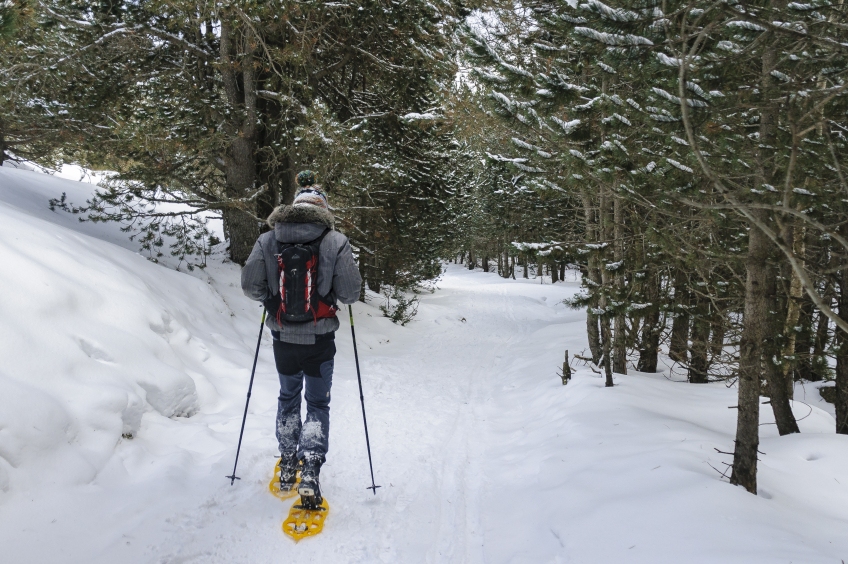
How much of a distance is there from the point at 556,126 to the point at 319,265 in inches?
147

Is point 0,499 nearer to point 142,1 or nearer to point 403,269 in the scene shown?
point 142,1

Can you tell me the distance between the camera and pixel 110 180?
8.10 metres

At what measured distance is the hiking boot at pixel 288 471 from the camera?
3.87 meters

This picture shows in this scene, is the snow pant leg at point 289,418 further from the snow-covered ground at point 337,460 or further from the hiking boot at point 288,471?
the snow-covered ground at point 337,460

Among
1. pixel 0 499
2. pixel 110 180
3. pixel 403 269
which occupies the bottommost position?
pixel 0 499

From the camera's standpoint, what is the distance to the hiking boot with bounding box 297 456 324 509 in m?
3.55

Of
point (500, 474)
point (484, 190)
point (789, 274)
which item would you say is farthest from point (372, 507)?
point (484, 190)

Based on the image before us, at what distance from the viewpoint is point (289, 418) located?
3.95 m

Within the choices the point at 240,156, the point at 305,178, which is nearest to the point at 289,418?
the point at 305,178

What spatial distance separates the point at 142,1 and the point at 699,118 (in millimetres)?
9439

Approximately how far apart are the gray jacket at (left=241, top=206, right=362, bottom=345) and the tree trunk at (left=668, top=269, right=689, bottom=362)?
5.03 m

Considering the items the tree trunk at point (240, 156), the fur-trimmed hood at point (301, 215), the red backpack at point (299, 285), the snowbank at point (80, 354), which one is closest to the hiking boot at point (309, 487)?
the red backpack at point (299, 285)

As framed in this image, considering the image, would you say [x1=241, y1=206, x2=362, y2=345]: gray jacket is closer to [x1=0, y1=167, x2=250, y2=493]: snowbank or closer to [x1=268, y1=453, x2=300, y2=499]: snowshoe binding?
[x1=268, y1=453, x2=300, y2=499]: snowshoe binding

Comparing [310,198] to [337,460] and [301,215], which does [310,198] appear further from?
[337,460]
